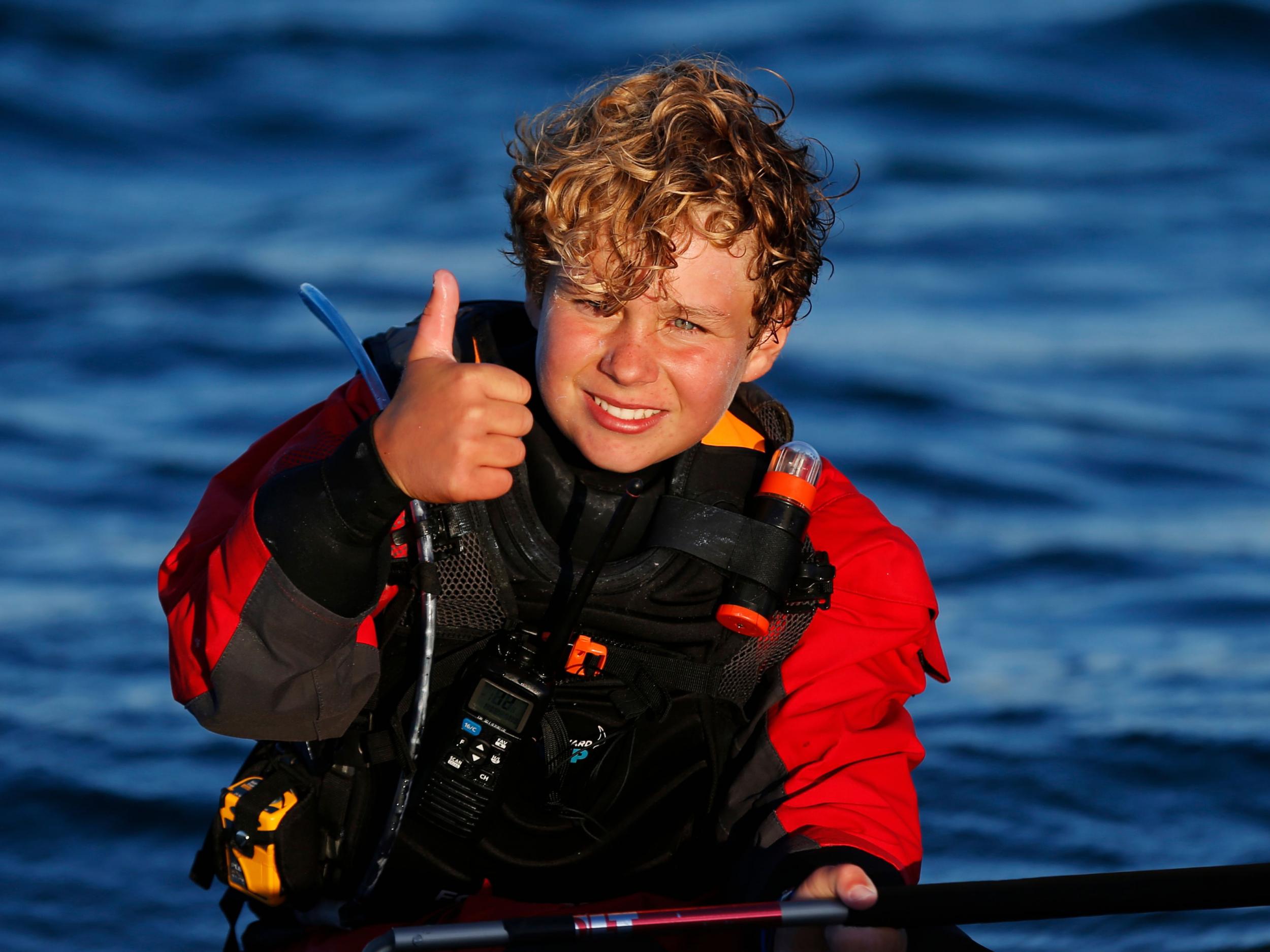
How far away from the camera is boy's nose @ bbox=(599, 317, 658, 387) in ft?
7.25

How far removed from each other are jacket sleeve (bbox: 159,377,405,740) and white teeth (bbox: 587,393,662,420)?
1.31ft

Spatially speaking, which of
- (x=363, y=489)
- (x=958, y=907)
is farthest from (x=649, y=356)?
(x=958, y=907)

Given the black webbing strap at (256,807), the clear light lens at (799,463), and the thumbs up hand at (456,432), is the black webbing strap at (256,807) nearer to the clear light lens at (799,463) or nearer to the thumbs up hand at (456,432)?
the thumbs up hand at (456,432)

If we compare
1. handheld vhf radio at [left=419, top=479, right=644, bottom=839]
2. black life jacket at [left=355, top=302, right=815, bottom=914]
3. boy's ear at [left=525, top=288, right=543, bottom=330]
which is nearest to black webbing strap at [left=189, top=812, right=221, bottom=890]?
black life jacket at [left=355, top=302, right=815, bottom=914]

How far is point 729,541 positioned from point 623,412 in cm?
26

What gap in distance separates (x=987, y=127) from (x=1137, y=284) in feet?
6.60

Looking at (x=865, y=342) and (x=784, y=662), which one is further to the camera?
(x=865, y=342)

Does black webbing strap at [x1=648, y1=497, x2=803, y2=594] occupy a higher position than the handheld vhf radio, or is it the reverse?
black webbing strap at [x1=648, y1=497, x2=803, y2=594]

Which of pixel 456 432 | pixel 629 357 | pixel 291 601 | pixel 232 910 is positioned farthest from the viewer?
pixel 232 910

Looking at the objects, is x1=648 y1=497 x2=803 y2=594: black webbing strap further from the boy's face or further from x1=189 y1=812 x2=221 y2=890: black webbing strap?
x1=189 y1=812 x2=221 y2=890: black webbing strap

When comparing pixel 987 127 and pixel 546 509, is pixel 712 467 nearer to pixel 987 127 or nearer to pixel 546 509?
pixel 546 509

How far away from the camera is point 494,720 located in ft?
7.47

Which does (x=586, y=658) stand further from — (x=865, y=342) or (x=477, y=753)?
(x=865, y=342)

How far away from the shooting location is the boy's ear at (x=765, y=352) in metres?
2.47
